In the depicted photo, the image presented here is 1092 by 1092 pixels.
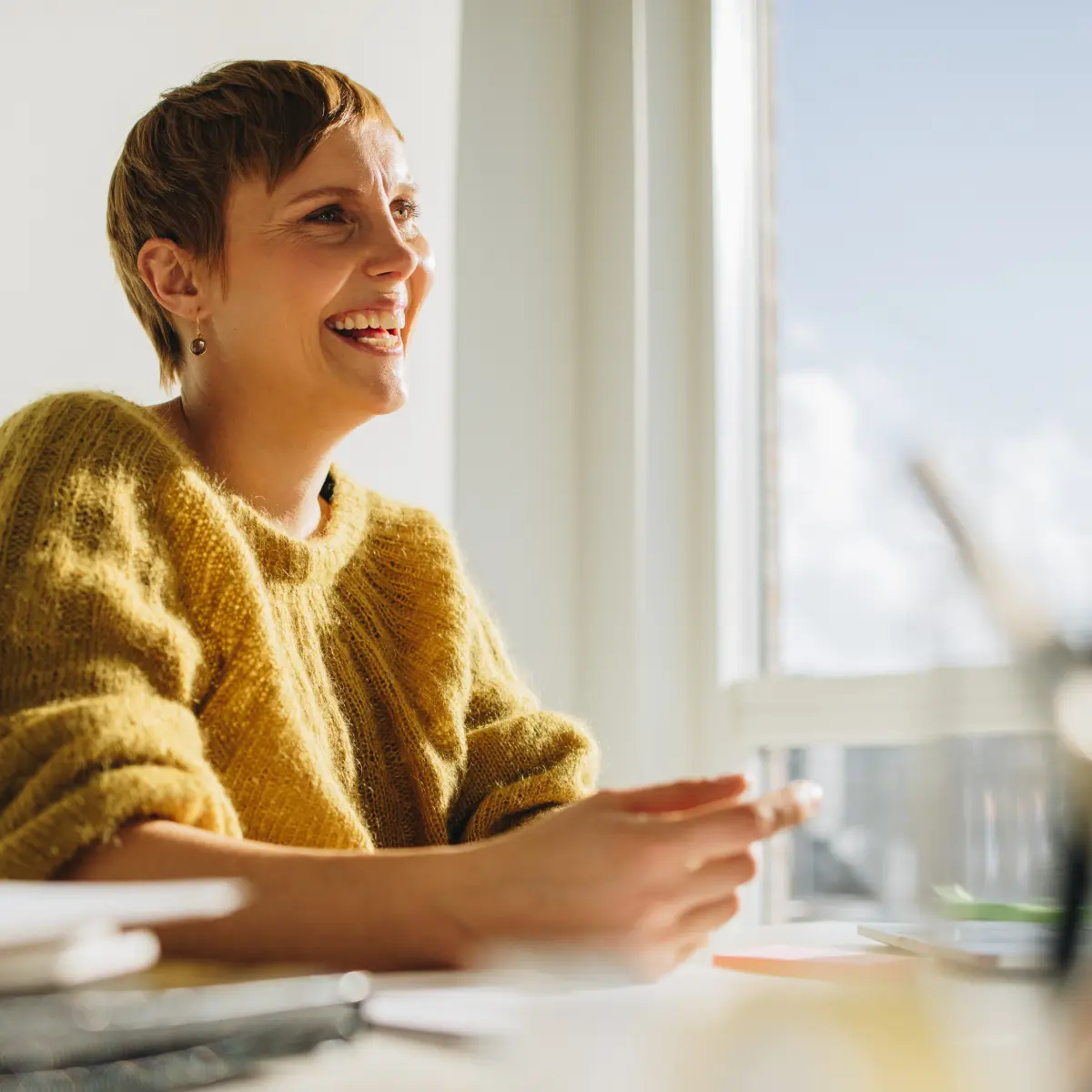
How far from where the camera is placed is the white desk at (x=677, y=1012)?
0.27 m

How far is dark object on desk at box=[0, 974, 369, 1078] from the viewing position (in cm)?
36

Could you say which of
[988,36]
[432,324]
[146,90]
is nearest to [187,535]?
[146,90]

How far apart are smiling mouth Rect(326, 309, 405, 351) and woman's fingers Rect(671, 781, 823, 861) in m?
0.80

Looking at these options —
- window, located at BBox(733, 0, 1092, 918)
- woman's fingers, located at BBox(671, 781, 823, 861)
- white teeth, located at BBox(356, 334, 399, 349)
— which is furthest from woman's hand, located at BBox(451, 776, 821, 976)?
window, located at BBox(733, 0, 1092, 918)

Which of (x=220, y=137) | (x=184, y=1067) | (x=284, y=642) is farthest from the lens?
(x=220, y=137)

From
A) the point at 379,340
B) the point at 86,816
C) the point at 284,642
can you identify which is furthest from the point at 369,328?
the point at 86,816

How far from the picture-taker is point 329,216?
1.30 m

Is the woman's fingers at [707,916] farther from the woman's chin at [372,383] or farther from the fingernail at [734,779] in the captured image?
the woman's chin at [372,383]

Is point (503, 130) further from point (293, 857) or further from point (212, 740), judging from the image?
point (293, 857)

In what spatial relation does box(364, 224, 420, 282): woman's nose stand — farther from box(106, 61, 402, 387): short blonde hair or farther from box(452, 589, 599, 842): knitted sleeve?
box(452, 589, 599, 842): knitted sleeve

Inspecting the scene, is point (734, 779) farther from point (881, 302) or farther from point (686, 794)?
point (881, 302)

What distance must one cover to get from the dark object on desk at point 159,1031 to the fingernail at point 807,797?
254 mm

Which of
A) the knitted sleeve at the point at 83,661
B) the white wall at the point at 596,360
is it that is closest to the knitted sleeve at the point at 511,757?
the knitted sleeve at the point at 83,661

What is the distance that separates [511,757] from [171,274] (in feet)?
1.90
